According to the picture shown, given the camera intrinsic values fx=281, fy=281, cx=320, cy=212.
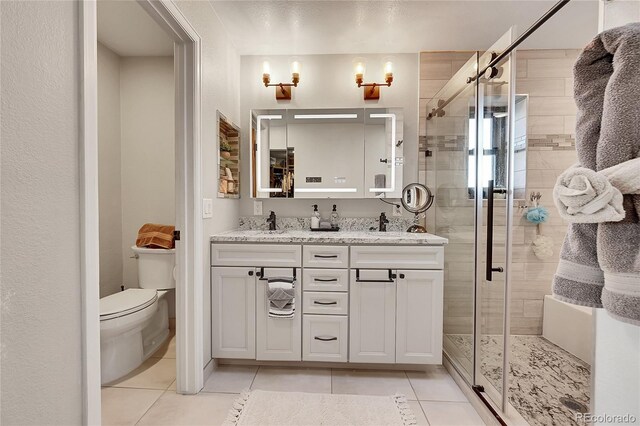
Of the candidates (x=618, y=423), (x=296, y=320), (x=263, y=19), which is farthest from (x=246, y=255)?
(x=618, y=423)

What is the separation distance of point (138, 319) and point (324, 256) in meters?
1.29

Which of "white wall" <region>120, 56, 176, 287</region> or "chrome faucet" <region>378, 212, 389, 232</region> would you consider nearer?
"chrome faucet" <region>378, 212, 389, 232</region>

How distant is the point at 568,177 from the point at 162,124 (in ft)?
9.50

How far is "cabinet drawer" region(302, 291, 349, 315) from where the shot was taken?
1.87 m

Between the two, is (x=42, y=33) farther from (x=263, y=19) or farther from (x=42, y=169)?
(x=263, y=19)

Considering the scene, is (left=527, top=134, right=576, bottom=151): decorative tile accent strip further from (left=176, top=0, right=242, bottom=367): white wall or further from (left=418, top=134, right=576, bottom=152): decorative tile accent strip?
(left=176, top=0, right=242, bottom=367): white wall

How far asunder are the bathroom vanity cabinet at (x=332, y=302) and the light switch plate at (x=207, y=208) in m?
0.17

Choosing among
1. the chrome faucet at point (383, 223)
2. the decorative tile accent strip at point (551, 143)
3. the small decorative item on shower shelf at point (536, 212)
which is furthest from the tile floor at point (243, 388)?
the decorative tile accent strip at point (551, 143)

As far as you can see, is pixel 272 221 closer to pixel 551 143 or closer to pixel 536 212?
pixel 536 212

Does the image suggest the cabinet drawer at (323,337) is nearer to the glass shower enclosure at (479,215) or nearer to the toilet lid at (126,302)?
the glass shower enclosure at (479,215)

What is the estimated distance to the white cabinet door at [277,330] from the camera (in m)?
1.88

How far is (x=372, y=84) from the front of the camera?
92.7 inches

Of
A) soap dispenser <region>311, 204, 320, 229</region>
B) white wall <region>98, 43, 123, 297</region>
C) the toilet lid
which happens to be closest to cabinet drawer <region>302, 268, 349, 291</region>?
soap dispenser <region>311, 204, 320, 229</region>

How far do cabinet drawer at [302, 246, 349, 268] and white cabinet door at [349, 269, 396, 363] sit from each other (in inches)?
5.9
